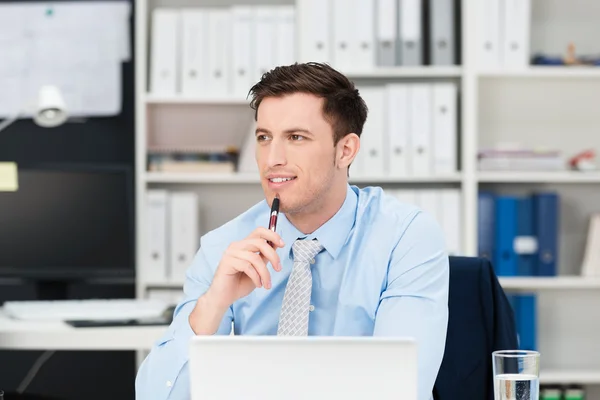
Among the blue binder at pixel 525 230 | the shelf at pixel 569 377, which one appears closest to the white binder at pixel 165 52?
the blue binder at pixel 525 230

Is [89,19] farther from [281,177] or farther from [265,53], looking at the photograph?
[281,177]

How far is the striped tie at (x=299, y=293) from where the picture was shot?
1.70 meters

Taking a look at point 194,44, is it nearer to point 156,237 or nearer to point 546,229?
point 156,237

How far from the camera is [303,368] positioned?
3.22 feet

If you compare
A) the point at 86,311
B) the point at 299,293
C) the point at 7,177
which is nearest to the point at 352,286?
the point at 299,293

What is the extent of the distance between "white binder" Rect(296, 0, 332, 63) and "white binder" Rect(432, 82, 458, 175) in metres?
0.45

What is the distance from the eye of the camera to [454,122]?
→ 3.54m

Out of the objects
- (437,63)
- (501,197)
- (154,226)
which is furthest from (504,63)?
(154,226)

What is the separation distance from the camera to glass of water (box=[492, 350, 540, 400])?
1177 millimetres

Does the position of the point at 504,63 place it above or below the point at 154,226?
above

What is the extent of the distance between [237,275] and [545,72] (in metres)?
2.40

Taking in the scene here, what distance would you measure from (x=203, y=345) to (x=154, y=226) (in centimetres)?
265

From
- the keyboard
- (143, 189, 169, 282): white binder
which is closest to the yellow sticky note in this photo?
the keyboard

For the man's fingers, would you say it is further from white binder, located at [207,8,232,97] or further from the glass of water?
white binder, located at [207,8,232,97]
